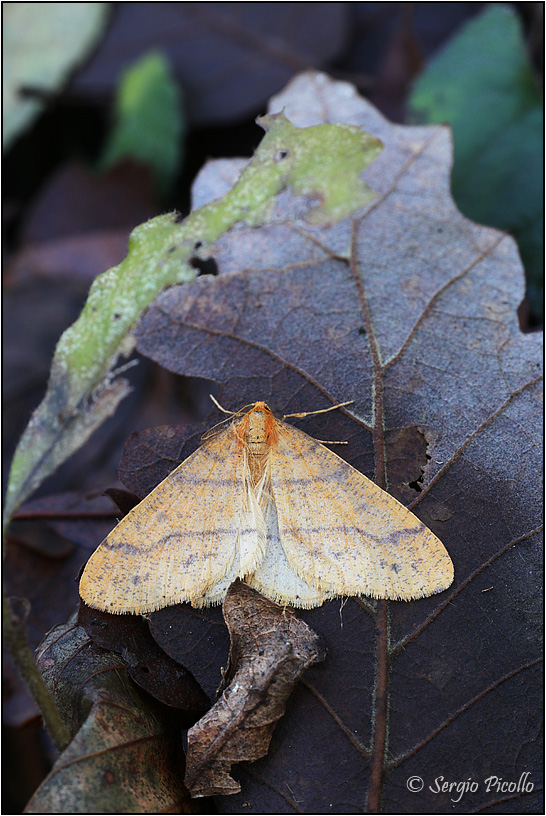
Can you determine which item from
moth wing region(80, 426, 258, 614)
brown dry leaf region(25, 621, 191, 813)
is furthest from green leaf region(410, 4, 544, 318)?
brown dry leaf region(25, 621, 191, 813)

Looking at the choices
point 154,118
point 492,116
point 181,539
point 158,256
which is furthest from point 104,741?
point 154,118

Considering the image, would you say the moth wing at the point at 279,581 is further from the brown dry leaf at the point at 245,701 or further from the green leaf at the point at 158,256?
the green leaf at the point at 158,256

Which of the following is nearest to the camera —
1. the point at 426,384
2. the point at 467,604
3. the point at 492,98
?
the point at 467,604

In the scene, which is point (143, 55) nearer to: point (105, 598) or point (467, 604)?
point (105, 598)

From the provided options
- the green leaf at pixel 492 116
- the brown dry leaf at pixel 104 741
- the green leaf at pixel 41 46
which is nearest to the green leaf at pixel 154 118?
the green leaf at pixel 41 46

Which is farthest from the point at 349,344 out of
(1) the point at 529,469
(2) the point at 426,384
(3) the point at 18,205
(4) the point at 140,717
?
(3) the point at 18,205

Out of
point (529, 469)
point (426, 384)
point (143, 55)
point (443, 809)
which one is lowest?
point (443, 809)

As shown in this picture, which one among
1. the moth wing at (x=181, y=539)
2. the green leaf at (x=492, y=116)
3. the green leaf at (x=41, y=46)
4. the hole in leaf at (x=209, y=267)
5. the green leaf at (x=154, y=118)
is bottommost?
the moth wing at (x=181, y=539)

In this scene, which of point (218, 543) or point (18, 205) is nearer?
point (218, 543)
